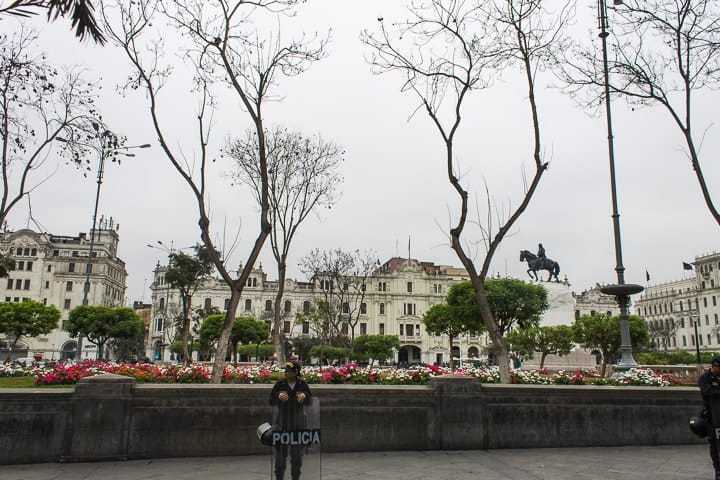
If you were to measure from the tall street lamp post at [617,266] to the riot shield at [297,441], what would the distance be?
452 inches

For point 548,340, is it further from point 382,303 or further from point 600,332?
point 382,303

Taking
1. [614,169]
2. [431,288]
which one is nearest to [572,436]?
[614,169]

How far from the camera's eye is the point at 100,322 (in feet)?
139

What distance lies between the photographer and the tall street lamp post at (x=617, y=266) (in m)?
14.8

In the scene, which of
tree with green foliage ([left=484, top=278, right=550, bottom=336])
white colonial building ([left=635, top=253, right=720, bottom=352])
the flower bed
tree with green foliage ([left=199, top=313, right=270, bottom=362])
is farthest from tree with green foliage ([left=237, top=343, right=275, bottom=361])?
white colonial building ([left=635, top=253, right=720, bottom=352])

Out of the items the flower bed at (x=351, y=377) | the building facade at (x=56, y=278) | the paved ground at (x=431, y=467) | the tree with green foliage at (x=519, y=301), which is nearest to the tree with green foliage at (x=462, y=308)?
the tree with green foliage at (x=519, y=301)

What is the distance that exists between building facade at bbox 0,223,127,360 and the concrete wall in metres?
70.6

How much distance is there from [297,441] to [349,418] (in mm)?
2841

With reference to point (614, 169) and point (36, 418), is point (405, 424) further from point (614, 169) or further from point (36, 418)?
point (614, 169)

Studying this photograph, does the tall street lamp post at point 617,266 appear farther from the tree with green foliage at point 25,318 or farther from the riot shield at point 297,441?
the tree with green foliage at point 25,318

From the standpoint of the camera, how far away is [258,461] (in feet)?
25.5

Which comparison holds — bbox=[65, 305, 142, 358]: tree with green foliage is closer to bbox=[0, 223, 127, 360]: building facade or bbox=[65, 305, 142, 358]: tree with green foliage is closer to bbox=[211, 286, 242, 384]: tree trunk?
bbox=[0, 223, 127, 360]: building facade

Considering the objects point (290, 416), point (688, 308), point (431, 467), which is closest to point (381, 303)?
point (688, 308)

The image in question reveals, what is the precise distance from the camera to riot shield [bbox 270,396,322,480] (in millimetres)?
5820
